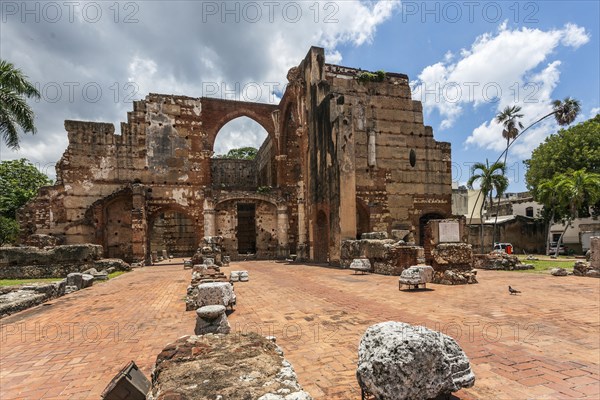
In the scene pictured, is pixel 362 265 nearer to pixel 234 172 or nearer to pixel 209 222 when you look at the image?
pixel 209 222

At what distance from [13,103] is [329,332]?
804 inches

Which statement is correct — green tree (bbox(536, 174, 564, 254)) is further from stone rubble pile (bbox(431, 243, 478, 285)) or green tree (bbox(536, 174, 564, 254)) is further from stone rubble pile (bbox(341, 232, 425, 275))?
stone rubble pile (bbox(431, 243, 478, 285))

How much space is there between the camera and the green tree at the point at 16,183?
92.7 ft

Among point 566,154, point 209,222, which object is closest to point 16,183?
point 209,222

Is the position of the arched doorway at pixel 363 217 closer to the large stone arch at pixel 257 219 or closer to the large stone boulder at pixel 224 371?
the large stone arch at pixel 257 219

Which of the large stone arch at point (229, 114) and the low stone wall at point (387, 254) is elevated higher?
the large stone arch at point (229, 114)

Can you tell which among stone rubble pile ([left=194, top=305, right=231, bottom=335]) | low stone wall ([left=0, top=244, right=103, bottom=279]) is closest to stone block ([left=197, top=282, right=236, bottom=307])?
stone rubble pile ([left=194, top=305, right=231, bottom=335])

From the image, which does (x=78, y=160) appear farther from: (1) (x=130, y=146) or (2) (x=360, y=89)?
(2) (x=360, y=89)

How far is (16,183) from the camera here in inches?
1192

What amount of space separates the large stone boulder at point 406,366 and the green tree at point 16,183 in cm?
3464

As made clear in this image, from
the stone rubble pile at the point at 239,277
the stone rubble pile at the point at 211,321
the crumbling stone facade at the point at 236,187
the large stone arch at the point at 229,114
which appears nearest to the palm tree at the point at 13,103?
the crumbling stone facade at the point at 236,187

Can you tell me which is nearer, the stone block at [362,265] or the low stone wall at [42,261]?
the stone block at [362,265]

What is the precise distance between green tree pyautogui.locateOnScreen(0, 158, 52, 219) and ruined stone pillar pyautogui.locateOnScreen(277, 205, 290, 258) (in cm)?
2179

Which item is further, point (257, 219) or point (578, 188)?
point (257, 219)
